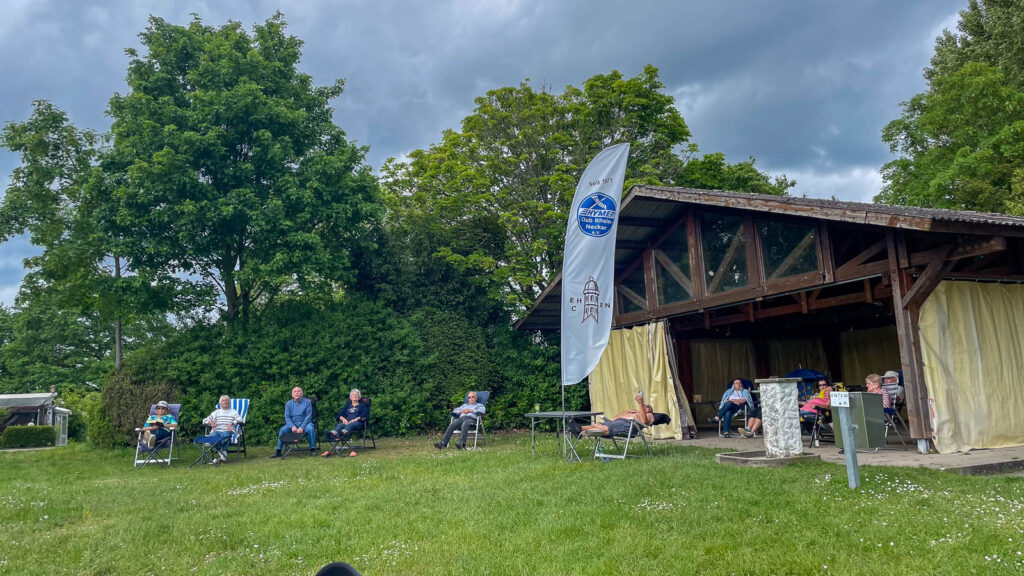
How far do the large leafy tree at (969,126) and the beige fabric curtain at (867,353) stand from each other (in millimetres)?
4207

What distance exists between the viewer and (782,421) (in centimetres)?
642

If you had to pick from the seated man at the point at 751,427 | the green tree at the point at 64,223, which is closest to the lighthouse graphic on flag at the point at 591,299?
the seated man at the point at 751,427

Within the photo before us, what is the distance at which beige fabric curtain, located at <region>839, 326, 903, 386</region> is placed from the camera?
548 inches

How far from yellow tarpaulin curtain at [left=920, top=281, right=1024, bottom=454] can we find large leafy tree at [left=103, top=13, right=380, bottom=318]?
9.81 metres

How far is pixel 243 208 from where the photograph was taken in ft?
37.6

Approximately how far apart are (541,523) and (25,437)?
2116cm

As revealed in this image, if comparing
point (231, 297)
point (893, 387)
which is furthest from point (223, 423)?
point (893, 387)

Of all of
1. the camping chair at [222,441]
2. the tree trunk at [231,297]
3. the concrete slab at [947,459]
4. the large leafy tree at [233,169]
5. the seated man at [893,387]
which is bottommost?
the concrete slab at [947,459]

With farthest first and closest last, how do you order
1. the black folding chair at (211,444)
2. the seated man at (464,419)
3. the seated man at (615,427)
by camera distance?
the seated man at (464,419)
the black folding chair at (211,444)
the seated man at (615,427)

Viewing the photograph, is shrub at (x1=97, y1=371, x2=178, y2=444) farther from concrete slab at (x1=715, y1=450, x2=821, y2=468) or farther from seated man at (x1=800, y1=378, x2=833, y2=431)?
seated man at (x1=800, y1=378, x2=833, y2=431)

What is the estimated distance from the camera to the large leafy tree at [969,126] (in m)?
16.7

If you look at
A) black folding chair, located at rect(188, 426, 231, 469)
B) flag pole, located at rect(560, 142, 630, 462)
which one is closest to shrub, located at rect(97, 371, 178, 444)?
black folding chair, located at rect(188, 426, 231, 469)

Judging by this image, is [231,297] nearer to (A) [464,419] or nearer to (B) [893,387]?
(A) [464,419]

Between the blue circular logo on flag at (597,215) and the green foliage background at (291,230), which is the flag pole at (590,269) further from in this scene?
the green foliage background at (291,230)
